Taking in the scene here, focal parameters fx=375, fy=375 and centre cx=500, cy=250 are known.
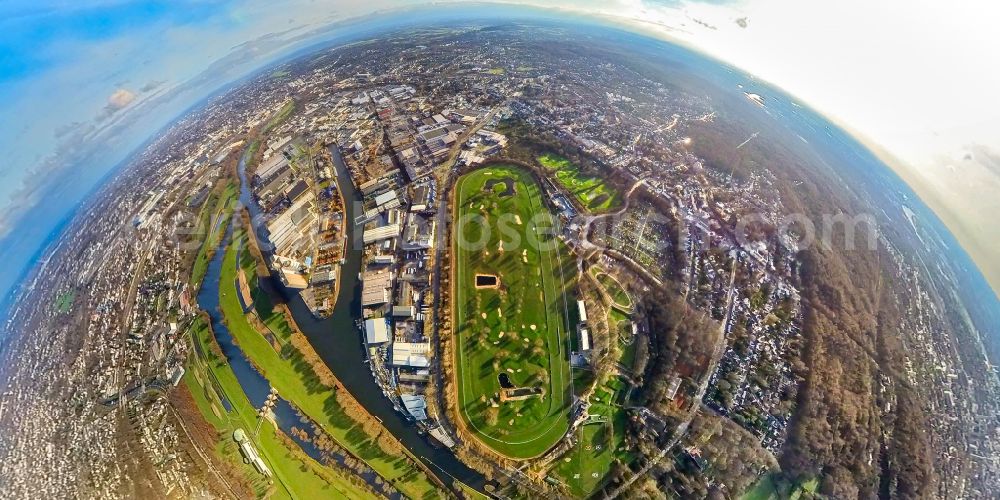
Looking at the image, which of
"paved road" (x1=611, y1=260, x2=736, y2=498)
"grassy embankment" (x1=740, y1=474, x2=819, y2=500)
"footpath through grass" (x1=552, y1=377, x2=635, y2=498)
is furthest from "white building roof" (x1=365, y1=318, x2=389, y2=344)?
"grassy embankment" (x1=740, y1=474, x2=819, y2=500)

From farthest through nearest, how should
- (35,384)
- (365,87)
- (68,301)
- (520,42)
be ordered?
(520,42) → (365,87) → (68,301) → (35,384)

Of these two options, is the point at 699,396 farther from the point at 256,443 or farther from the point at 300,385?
the point at 256,443

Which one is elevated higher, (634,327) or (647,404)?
(634,327)

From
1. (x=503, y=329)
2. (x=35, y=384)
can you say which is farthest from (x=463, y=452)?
(x=35, y=384)

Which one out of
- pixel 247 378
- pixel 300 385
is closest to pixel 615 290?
pixel 300 385

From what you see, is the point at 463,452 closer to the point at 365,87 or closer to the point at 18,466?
the point at 18,466

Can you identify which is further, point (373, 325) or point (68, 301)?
point (68, 301)

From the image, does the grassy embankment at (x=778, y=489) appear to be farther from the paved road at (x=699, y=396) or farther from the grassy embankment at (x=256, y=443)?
the grassy embankment at (x=256, y=443)
